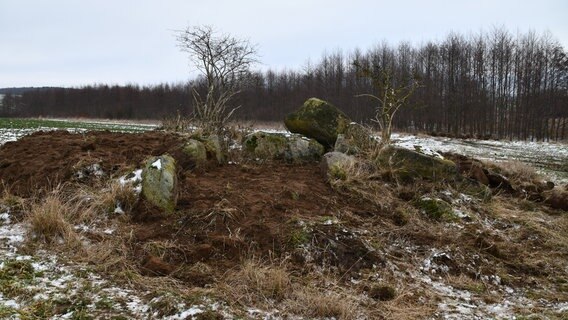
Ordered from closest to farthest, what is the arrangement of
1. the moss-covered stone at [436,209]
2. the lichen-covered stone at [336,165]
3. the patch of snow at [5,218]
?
the patch of snow at [5,218]
the moss-covered stone at [436,209]
the lichen-covered stone at [336,165]

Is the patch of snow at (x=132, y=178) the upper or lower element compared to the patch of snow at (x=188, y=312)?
upper

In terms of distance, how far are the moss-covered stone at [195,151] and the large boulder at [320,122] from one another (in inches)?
107

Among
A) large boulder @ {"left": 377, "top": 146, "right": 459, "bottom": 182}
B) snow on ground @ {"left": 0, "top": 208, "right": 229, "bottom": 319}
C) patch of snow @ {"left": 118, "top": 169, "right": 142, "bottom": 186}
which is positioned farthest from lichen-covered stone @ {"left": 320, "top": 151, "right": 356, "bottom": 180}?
snow on ground @ {"left": 0, "top": 208, "right": 229, "bottom": 319}

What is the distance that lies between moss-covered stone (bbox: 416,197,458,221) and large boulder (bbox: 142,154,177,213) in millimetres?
3611

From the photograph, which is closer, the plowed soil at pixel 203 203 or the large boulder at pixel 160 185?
the plowed soil at pixel 203 203

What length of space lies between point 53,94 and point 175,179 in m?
95.3

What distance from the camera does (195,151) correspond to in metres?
6.82

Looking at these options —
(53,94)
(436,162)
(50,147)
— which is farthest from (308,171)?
(53,94)

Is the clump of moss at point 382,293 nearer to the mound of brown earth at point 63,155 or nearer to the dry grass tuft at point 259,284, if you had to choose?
the dry grass tuft at point 259,284

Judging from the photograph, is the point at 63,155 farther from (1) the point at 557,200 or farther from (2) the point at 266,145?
(1) the point at 557,200

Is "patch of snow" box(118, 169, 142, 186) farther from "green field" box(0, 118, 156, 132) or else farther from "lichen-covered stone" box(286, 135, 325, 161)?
"green field" box(0, 118, 156, 132)

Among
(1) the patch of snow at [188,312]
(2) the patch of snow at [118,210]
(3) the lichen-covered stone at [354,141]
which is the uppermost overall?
(3) the lichen-covered stone at [354,141]

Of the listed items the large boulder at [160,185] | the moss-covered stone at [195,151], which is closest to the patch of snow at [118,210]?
the large boulder at [160,185]

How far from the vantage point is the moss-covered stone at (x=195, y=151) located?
675 centimetres
